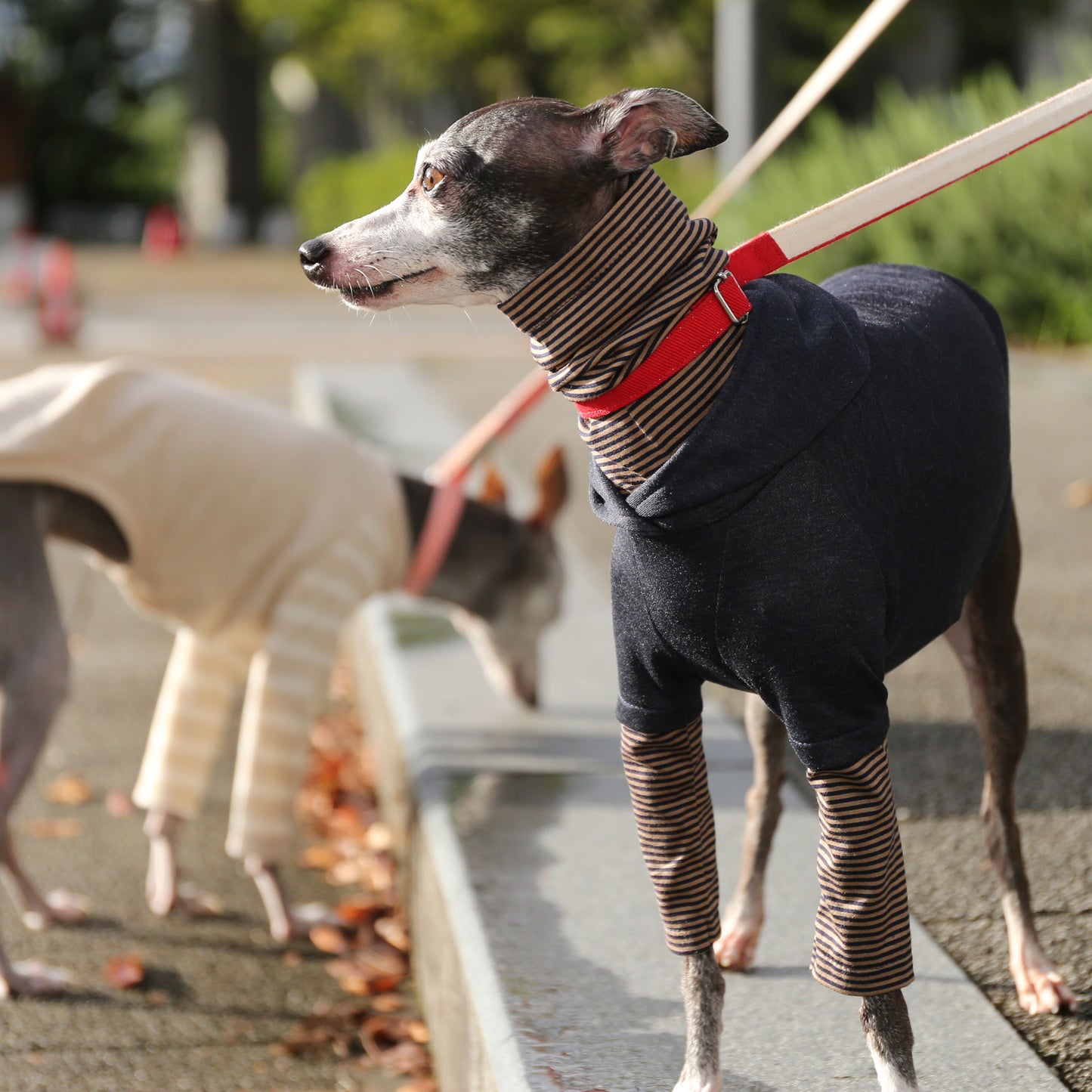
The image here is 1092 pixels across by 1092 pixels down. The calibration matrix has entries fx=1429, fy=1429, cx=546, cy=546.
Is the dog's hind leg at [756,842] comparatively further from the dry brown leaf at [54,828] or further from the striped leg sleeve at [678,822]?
the dry brown leaf at [54,828]

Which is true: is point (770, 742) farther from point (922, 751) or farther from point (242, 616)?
point (242, 616)

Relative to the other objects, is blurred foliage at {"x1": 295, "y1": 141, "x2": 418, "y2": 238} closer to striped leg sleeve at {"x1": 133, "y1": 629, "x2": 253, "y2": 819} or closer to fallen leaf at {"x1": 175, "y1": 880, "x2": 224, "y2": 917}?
striped leg sleeve at {"x1": 133, "y1": 629, "x2": 253, "y2": 819}

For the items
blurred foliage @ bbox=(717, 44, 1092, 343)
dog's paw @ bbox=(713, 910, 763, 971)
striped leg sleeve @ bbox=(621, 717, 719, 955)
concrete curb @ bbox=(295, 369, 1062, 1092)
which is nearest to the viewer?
striped leg sleeve @ bbox=(621, 717, 719, 955)

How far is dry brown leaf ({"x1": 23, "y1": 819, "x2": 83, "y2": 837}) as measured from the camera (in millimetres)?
4750

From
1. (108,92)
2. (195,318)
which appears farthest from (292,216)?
(195,318)

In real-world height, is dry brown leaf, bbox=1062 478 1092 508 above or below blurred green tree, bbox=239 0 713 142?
above

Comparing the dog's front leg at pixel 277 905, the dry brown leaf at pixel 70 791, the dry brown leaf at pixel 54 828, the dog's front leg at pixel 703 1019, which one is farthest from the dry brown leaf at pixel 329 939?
the dog's front leg at pixel 703 1019

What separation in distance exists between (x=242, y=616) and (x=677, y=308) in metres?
2.54

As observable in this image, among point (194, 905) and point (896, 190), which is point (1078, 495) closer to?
point (194, 905)

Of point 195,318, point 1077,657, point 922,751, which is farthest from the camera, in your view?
point 195,318

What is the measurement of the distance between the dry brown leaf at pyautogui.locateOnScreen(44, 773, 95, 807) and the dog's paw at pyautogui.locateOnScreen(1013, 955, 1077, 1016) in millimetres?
3372

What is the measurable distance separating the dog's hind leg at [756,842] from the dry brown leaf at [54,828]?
2597 mm

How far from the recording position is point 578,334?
2062mm

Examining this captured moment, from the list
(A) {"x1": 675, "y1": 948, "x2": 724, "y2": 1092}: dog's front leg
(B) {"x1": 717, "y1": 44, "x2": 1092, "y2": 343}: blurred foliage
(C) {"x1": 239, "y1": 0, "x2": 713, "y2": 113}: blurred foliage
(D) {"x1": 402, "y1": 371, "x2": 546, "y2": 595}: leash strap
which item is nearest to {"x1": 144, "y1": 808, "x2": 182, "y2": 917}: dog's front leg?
(D) {"x1": 402, "y1": 371, "x2": 546, "y2": 595}: leash strap
